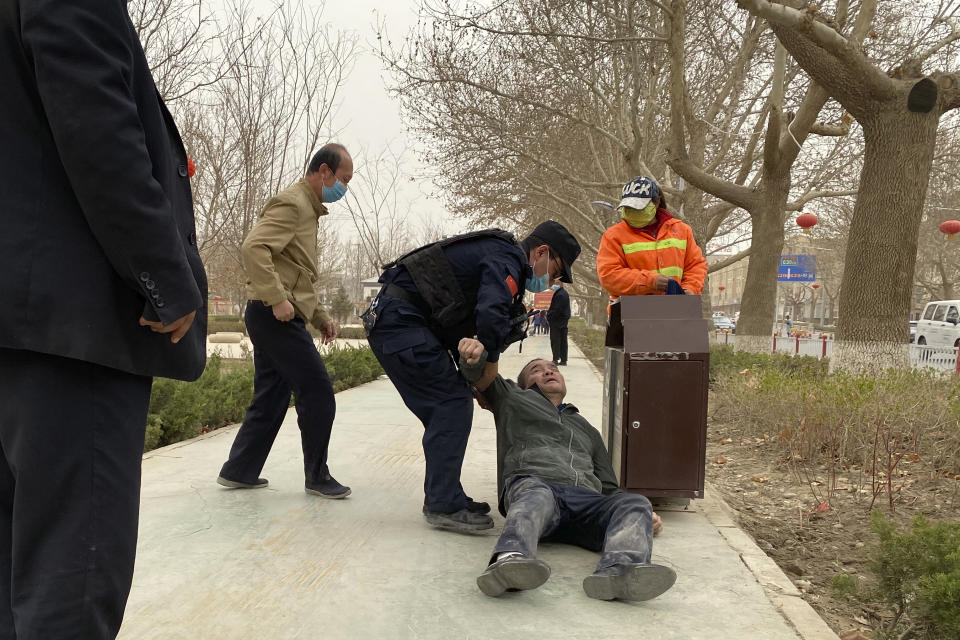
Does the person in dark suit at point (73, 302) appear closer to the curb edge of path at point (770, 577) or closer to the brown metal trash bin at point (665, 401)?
the curb edge of path at point (770, 577)

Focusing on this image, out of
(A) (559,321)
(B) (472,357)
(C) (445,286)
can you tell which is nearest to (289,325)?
(C) (445,286)

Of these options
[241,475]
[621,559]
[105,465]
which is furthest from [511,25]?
[105,465]

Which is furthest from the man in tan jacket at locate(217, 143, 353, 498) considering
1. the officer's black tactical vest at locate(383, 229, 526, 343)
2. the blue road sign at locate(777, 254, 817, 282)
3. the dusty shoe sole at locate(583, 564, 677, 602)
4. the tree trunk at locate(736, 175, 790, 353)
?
the blue road sign at locate(777, 254, 817, 282)

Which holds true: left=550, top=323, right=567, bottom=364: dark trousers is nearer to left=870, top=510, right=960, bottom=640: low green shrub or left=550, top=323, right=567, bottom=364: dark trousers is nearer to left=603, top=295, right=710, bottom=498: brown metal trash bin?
left=603, top=295, right=710, bottom=498: brown metal trash bin

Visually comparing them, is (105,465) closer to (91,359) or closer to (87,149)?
(91,359)

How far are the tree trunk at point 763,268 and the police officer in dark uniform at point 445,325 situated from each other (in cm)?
913

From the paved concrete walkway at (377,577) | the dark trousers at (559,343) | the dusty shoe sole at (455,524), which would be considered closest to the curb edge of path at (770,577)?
the paved concrete walkway at (377,577)

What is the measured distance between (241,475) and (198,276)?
2.70 meters

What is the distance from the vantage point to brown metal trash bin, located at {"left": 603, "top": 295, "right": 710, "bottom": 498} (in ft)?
13.1

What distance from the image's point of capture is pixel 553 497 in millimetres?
3354

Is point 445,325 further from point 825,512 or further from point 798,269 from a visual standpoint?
point 798,269

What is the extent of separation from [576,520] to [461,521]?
62 centimetres

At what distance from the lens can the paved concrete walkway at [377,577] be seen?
2543 mm

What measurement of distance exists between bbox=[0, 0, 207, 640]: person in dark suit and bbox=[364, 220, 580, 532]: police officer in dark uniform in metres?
2.05
